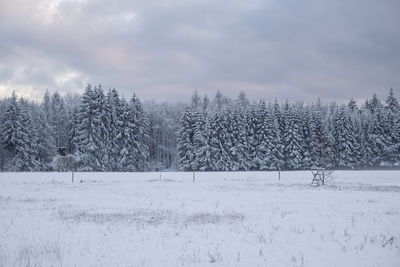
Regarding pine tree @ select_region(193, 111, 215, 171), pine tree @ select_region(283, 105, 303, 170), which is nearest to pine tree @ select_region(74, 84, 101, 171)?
pine tree @ select_region(193, 111, 215, 171)

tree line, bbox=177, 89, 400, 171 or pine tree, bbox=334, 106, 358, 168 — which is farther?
pine tree, bbox=334, 106, 358, 168

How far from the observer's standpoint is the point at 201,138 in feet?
235

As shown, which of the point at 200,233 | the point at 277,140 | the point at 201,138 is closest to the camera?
the point at 200,233

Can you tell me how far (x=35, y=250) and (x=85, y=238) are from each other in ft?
6.22

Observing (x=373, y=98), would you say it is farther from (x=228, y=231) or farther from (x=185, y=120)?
(x=228, y=231)

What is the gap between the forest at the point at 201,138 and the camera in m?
63.7

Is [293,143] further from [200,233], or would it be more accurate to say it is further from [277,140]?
[200,233]

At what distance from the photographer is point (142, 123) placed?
75562 mm

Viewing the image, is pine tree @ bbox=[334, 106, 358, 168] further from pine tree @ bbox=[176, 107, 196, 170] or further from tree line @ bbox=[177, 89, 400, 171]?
pine tree @ bbox=[176, 107, 196, 170]

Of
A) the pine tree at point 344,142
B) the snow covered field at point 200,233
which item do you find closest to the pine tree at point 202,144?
the pine tree at point 344,142

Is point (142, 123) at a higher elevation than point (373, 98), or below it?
below

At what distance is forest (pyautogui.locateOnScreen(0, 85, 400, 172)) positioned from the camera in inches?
2506

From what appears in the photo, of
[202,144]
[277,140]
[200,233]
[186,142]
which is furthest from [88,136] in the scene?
[200,233]

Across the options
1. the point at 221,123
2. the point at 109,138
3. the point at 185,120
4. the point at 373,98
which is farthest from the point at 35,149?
the point at 373,98
